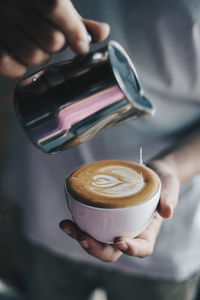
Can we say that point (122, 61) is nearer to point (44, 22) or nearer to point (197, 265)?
point (44, 22)

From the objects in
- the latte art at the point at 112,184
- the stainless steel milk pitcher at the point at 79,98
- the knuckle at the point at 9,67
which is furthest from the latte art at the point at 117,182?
the knuckle at the point at 9,67

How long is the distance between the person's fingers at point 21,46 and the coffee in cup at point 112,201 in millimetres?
260

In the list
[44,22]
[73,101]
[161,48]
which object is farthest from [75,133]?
[161,48]

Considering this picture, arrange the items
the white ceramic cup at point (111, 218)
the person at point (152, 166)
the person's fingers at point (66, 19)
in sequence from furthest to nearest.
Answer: the person at point (152, 166)
the white ceramic cup at point (111, 218)
the person's fingers at point (66, 19)

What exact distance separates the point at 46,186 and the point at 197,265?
44 cm

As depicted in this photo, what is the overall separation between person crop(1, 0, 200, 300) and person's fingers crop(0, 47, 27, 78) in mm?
295

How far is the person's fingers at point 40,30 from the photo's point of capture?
52 cm

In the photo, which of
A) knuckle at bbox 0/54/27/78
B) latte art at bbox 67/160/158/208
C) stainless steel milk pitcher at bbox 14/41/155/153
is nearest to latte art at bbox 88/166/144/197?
latte art at bbox 67/160/158/208

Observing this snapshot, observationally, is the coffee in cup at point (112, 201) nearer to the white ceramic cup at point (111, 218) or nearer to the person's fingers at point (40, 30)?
the white ceramic cup at point (111, 218)

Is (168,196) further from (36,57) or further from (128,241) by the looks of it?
(36,57)

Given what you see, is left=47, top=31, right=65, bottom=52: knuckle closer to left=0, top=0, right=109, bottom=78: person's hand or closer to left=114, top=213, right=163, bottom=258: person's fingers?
left=0, top=0, right=109, bottom=78: person's hand

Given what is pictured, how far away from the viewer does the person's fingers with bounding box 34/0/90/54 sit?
510 mm

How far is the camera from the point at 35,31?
1.72 feet

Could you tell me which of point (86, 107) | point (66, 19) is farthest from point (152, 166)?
point (66, 19)
